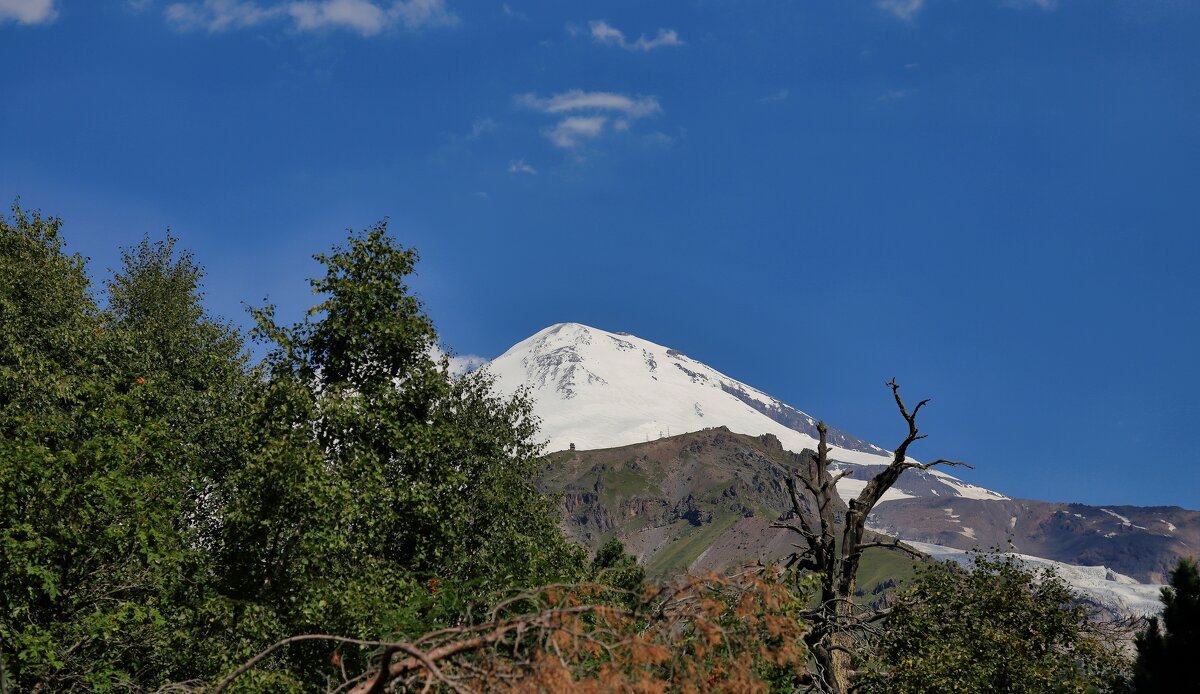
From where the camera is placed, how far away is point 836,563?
28.1 meters

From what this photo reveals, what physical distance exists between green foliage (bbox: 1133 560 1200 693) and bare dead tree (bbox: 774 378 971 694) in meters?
28.6

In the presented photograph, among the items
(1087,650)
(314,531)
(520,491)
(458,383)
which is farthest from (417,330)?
(1087,650)

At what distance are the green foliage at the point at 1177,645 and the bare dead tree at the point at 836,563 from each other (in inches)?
1125

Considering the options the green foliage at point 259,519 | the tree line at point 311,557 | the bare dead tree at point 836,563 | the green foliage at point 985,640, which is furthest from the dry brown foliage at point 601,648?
the green foliage at point 985,640

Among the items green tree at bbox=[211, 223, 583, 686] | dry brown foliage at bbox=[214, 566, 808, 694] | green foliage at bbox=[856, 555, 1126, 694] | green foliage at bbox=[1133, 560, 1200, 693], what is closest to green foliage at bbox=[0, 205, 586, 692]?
green tree at bbox=[211, 223, 583, 686]

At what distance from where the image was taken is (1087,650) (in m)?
36.3

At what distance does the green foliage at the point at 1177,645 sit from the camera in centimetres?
4900

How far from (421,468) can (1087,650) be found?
25797 millimetres

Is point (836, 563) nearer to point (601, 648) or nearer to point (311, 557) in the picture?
point (311, 557)

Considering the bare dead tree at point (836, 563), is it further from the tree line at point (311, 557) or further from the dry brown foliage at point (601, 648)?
the dry brown foliage at point (601, 648)

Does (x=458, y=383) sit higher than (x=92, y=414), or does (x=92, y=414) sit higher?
(x=458, y=383)

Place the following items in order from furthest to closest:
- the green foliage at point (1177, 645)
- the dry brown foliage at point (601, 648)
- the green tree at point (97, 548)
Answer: the green foliage at point (1177, 645)
the green tree at point (97, 548)
the dry brown foliage at point (601, 648)

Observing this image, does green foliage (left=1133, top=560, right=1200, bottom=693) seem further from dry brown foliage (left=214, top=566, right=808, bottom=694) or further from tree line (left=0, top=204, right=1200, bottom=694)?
dry brown foliage (left=214, top=566, right=808, bottom=694)

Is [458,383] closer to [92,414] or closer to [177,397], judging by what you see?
[177,397]
